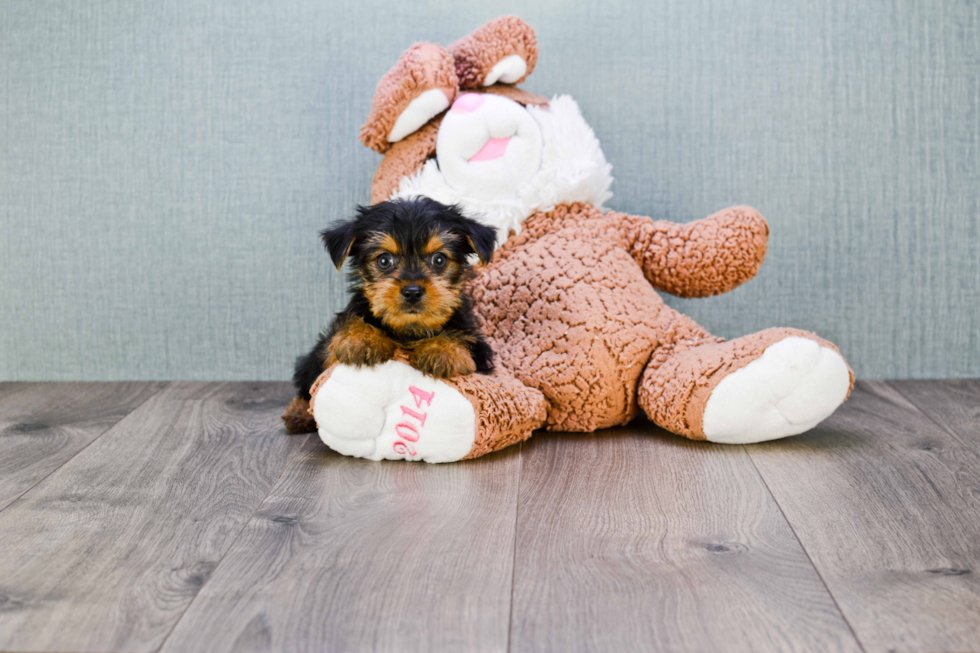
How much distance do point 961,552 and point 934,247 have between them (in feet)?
5.40

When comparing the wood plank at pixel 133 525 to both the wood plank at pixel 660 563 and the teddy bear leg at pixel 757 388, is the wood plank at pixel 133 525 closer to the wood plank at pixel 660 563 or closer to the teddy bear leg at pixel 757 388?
the wood plank at pixel 660 563

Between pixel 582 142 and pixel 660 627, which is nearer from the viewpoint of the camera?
pixel 660 627

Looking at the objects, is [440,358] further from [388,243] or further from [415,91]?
[415,91]

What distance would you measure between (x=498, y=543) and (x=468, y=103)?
1.24 metres

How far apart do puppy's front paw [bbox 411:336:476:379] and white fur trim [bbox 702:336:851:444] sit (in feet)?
2.02

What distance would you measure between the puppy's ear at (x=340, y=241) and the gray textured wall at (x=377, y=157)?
94cm

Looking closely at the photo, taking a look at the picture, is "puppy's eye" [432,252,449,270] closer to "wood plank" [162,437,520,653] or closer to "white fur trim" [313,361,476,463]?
"white fur trim" [313,361,476,463]

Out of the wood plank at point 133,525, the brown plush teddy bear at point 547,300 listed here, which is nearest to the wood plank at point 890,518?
the brown plush teddy bear at point 547,300

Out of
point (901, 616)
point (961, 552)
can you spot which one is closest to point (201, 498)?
point (901, 616)

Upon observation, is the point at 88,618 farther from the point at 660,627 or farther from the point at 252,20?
the point at 252,20

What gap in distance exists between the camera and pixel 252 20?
2.73m

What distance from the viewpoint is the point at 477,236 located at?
1.91 metres

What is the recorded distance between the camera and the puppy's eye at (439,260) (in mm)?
1860

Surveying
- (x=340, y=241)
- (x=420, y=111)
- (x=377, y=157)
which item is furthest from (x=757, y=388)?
(x=377, y=157)
